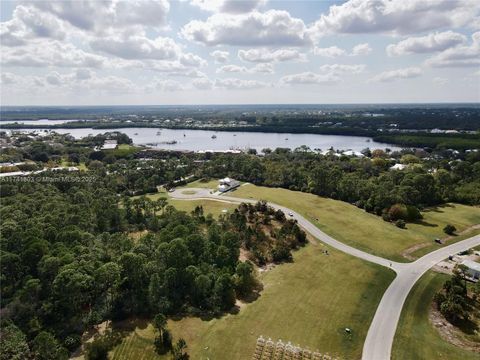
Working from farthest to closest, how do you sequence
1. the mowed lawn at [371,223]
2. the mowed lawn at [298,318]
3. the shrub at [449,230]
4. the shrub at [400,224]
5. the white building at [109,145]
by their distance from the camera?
the white building at [109,145]
the shrub at [400,224]
the shrub at [449,230]
the mowed lawn at [371,223]
the mowed lawn at [298,318]

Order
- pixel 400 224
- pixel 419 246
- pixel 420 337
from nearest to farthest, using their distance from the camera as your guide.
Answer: pixel 420 337 < pixel 419 246 < pixel 400 224

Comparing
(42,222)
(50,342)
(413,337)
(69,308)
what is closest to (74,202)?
(42,222)

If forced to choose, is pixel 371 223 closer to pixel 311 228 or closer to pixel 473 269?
pixel 311 228

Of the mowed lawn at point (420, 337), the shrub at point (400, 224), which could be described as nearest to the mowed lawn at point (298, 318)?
the mowed lawn at point (420, 337)

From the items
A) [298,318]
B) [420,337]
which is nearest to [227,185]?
[298,318]

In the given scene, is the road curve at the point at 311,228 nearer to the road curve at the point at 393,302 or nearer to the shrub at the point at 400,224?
the road curve at the point at 393,302

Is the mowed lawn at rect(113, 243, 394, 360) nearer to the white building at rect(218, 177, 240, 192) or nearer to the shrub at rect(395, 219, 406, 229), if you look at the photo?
the shrub at rect(395, 219, 406, 229)
